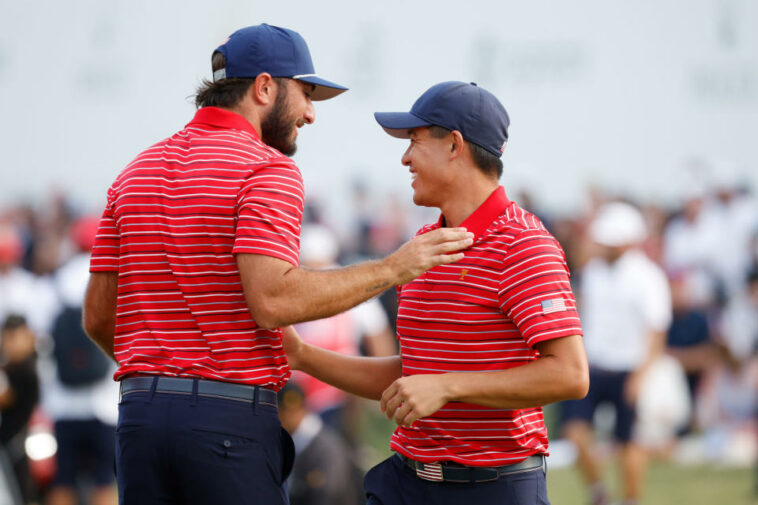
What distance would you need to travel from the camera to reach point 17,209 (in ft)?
51.8

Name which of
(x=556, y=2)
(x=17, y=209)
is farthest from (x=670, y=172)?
(x=17, y=209)

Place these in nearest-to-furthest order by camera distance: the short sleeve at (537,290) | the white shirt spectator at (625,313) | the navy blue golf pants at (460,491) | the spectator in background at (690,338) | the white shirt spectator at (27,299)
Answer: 1. the short sleeve at (537,290)
2. the navy blue golf pants at (460,491)
3. the white shirt spectator at (625,313)
4. the white shirt spectator at (27,299)
5. the spectator in background at (690,338)

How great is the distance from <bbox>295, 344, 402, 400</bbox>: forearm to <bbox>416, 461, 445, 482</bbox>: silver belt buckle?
1.27ft

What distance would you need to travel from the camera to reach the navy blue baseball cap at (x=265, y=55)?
335cm

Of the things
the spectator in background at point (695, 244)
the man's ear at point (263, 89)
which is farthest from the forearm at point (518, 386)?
the spectator in background at point (695, 244)

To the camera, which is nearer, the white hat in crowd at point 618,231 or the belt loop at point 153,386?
the belt loop at point 153,386

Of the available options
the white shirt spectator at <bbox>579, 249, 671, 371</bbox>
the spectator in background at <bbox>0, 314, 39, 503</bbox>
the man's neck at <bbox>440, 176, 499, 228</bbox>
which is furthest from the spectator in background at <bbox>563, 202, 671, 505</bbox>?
the man's neck at <bbox>440, 176, 499, 228</bbox>

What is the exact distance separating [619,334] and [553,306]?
587 cm

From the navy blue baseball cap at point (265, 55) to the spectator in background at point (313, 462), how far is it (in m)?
3.60

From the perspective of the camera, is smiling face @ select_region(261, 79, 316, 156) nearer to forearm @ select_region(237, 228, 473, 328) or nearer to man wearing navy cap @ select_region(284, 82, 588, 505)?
man wearing navy cap @ select_region(284, 82, 588, 505)

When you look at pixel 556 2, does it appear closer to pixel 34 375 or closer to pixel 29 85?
pixel 29 85

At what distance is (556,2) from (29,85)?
8.10m

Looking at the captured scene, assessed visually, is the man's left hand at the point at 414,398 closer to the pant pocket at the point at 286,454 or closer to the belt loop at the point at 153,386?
the pant pocket at the point at 286,454

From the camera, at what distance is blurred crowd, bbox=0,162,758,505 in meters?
7.77
